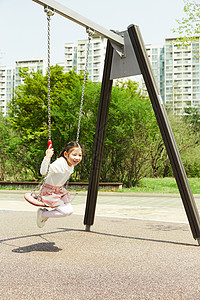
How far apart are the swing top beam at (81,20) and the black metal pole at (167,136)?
0.82 ft

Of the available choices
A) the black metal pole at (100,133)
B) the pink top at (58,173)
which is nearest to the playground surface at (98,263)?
the black metal pole at (100,133)

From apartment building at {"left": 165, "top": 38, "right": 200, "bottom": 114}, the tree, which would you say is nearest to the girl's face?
the tree

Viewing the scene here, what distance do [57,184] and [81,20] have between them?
232cm

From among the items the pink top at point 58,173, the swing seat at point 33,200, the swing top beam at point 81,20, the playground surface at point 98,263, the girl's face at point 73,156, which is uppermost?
the swing top beam at point 81,20

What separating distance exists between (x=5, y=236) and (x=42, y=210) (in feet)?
4.90

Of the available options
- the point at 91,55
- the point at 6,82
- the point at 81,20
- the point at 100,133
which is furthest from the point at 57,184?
the point at 6,82

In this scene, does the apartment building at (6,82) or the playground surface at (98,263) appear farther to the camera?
the apartment building at (6,82)

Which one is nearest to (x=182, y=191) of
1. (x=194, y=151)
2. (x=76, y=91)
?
(x=76, y=91)

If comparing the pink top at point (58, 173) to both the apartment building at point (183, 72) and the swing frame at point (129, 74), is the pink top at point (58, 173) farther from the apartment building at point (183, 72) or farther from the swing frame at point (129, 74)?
the apartment building at point (183, 72)

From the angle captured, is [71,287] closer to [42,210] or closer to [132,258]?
[132,258]

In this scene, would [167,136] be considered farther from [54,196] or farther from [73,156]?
[54,196]

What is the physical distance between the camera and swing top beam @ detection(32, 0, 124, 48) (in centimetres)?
509

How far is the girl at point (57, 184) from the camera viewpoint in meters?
5.00

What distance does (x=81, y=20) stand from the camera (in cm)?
543
